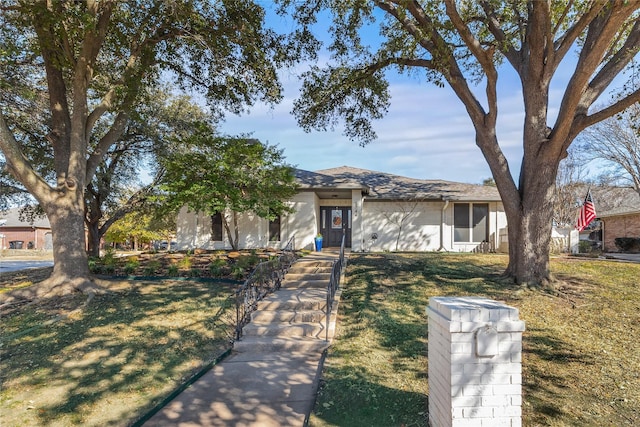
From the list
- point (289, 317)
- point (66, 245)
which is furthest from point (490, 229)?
point (66, 245)

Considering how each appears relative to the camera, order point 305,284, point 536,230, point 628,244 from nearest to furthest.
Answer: point 536,230 → point 305,284 → point 628,244

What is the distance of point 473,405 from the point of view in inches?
107

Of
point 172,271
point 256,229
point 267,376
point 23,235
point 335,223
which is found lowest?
point 267,376

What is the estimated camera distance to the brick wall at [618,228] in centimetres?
2142

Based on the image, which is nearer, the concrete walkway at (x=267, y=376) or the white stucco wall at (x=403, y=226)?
the concrete walkway at (x=267, y=376)

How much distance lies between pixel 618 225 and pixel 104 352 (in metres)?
27.9

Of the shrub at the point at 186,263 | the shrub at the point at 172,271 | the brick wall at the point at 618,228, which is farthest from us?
the brick wall at the point at 618,228

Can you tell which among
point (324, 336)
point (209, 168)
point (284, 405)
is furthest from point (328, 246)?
point (284, 405)

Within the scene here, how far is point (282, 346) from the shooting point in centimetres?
583

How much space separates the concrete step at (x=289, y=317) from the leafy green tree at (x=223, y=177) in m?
5.72

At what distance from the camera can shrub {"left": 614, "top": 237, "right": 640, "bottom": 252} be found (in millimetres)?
20431

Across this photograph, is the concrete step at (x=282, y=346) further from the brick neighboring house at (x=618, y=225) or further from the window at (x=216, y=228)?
the brick neighboring house at (x=618, y=225)

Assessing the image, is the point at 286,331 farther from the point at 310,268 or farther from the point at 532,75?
the point at 532,75

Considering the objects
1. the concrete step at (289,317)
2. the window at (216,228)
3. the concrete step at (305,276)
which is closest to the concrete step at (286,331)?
the concrete step at (289,317)
